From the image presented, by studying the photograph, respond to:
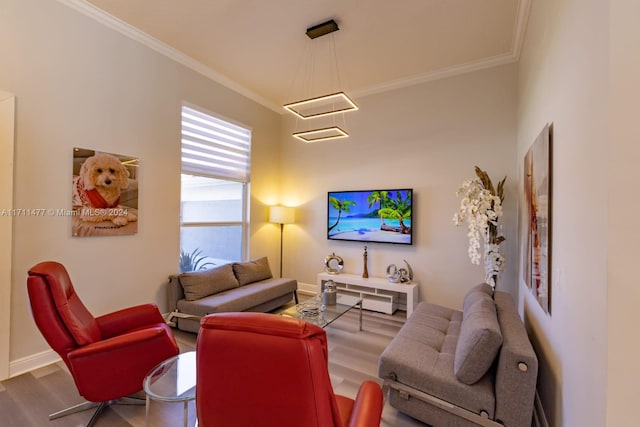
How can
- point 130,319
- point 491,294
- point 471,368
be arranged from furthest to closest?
1. point 491,294
2. point 130,319
3. point 471,368

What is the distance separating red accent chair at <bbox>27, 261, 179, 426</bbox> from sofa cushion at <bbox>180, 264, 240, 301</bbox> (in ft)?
4.12

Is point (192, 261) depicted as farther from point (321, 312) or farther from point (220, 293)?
point (321, 312)

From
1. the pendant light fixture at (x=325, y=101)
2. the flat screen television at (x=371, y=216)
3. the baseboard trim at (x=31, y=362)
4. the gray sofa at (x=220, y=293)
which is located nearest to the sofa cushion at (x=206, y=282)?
the gray sofa at (x=220, y=293)

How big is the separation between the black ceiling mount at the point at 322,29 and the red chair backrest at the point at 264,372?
10.0 feet

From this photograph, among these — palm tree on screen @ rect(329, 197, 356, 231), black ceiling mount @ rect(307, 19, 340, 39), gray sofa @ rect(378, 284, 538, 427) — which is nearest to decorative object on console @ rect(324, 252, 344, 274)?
palm tree on screen @ rect(329, 197, 356, 231)

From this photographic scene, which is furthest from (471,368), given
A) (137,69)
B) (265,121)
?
(265,121)

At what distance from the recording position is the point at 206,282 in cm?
337

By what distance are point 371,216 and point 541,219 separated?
2.53 meters

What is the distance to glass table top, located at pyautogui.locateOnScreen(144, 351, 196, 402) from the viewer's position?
148 centimetres

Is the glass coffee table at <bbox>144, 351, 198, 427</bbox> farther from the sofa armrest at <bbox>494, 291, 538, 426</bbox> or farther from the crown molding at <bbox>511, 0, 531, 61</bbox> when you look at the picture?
the crown molding at <bbox>511, 0, 531, 61</bbox>

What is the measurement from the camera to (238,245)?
453 cm

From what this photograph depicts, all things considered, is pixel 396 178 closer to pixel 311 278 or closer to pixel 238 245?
pixel 311 278

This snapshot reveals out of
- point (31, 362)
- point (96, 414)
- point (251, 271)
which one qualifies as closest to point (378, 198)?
point (251, 271)

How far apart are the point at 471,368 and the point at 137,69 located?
4.16m
